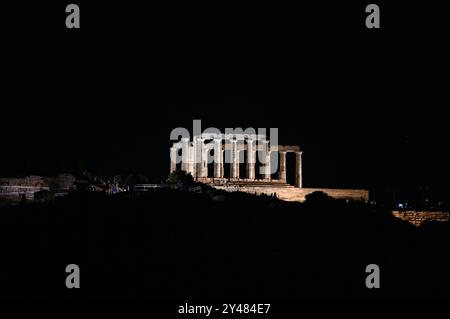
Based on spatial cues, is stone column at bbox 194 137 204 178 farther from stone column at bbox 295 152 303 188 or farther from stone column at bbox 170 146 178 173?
stone column at bbox 295 152 303 188

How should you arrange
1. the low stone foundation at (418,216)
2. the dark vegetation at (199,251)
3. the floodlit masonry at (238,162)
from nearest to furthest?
the dark vegetation at (199,251)
the low stone foundation at (418,216)
the floodlit masonry at (238,162)

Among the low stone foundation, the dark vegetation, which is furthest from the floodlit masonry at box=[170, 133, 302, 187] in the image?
the dark vegetation

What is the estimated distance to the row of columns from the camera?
88062 millimetres

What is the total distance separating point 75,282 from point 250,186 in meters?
41.4

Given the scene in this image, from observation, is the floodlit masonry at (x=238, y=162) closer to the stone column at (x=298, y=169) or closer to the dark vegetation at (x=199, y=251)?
the stone column at (x=298, y=169)

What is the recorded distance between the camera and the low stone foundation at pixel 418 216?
76.8 m

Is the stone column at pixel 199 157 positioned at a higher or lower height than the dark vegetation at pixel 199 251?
higher

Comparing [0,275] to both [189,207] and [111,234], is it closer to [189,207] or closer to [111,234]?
[111,234]

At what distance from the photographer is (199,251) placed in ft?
158

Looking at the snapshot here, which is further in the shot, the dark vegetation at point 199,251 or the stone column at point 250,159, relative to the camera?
the stone column at point 250,159

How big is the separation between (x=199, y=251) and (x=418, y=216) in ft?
118

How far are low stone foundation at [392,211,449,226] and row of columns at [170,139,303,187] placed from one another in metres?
17.2

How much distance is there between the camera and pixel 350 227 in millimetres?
58031

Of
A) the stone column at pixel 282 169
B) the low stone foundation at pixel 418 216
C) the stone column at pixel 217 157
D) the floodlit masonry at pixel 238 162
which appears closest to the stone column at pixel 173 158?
the floodlit masonry at pixel 238 162
